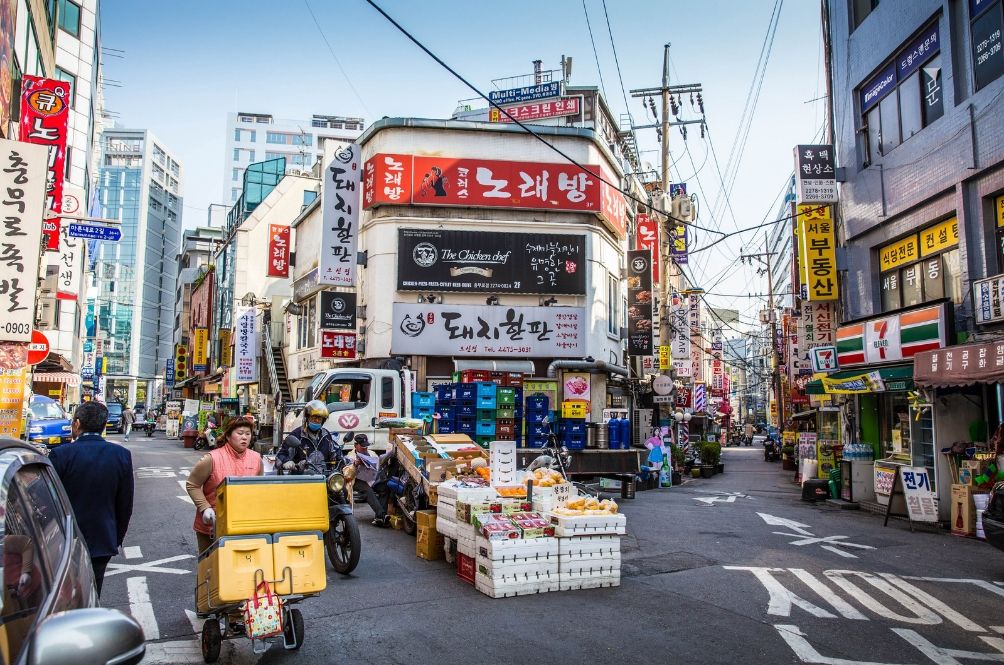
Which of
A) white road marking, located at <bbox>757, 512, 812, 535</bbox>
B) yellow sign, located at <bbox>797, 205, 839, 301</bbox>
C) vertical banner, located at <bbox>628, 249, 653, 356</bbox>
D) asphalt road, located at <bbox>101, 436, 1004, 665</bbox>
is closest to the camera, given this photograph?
asphalt road, located at <bbox>101, 436, 1004, 665</bbox>

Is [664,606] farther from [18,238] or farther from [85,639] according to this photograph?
[18,238]

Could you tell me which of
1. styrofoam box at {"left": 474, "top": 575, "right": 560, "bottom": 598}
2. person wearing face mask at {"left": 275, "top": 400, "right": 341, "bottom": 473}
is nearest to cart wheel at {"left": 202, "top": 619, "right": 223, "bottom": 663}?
styrofoam box at {"left": 474, "top": 575, "right": 560, "bottom": 598}

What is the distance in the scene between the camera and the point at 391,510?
1246 centimetres

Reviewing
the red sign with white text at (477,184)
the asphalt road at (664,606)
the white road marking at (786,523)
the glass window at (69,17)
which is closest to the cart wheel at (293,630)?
the asphalt road at (664,606)

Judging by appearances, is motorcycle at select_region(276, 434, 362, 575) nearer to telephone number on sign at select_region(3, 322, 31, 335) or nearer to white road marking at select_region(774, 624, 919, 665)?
white road marking at select_region(774, 624, 919, 665)

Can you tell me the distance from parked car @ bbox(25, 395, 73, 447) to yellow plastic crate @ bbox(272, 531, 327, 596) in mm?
17579

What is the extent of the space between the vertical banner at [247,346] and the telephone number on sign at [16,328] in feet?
83.3

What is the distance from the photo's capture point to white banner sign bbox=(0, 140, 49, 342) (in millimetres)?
13609

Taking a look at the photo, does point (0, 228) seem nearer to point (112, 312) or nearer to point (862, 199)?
point (862, 199)

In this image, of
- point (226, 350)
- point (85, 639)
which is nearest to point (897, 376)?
point (85, 639)

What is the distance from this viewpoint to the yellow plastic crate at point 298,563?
575 cm

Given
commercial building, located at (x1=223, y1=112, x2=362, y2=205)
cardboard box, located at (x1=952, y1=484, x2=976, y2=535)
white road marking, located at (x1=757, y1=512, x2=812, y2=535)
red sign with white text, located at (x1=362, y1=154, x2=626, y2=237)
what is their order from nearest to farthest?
1. cardboard box, located at (x1=952, y1=484, x2=976, y2=535)
2. white road marking, located at (x1=757, y1=512, x2=812, y2=535)
3. red sign with white text, located at (x1=362, y1=154, x2=626, y2=237)
4. commercial building, located at (x1=223, y1=112, x2=362, y2=205)

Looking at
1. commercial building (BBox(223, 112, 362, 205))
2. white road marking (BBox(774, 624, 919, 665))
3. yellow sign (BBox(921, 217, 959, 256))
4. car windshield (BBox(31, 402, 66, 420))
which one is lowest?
white road marking (BBox(774, 624, 919, 665))

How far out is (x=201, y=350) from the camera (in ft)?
197
